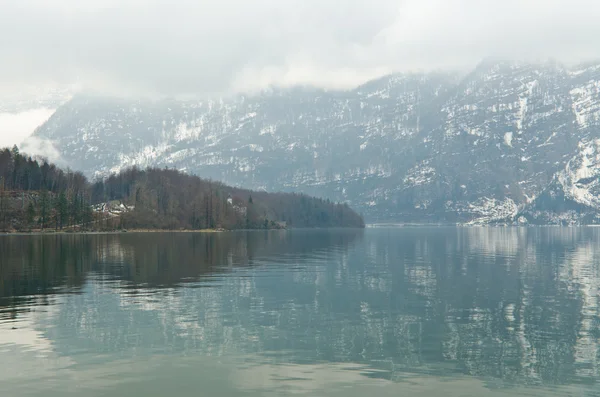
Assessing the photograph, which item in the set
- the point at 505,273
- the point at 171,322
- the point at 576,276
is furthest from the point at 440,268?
the point at 171,322

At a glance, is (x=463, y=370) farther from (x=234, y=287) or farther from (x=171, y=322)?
(x=234, y=287)

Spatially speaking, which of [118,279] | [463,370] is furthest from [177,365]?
[118,279]

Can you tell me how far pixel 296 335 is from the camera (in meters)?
44.1

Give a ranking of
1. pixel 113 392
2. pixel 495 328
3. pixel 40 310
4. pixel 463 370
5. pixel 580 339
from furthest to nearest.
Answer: pixel 40 310
pixel 495 328
pixel 580 339
pixel 463 370
pixel 113 392

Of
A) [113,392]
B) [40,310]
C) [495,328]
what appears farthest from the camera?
[40,310]

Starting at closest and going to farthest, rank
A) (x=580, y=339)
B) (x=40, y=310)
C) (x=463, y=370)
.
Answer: (x=463, y=370) → (x=580, y=339) → (x=40, y=310)

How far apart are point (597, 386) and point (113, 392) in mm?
27946

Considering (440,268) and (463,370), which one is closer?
(463,370)

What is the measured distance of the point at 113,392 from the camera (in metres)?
30.1

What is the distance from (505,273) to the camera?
9206 centimetres

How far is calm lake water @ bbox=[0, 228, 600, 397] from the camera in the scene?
32.1 metres

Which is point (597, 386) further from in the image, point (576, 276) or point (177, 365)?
point (576, 276)

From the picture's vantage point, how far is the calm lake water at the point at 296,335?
105ft

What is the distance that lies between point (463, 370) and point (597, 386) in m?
7.61
